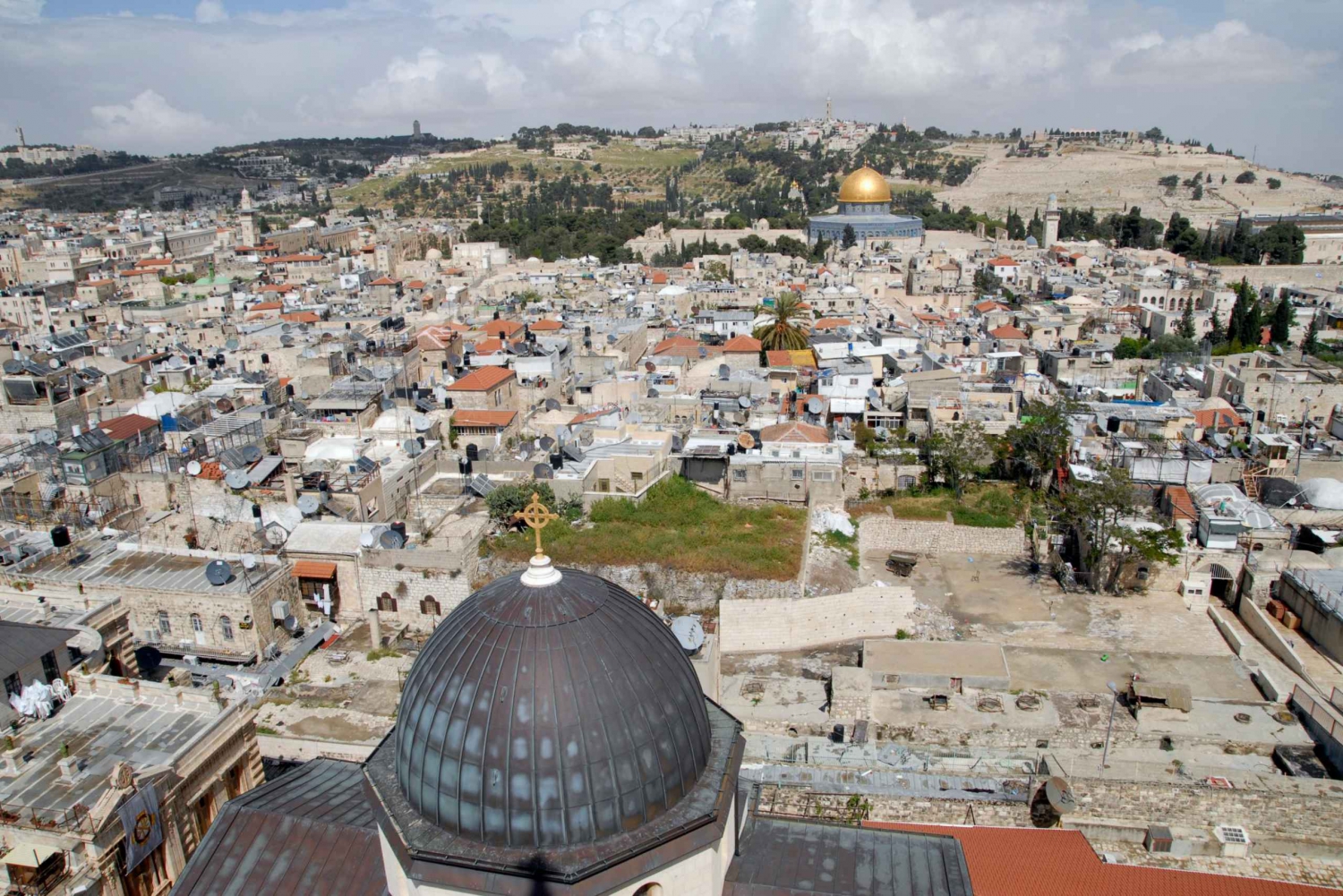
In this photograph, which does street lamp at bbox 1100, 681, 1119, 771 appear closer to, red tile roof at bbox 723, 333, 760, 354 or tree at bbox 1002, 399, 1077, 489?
tree at bbox 1002, 399, 1077, 489

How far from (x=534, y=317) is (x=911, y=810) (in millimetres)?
32759

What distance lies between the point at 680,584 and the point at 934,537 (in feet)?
23.6

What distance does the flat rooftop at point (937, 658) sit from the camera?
15336mm

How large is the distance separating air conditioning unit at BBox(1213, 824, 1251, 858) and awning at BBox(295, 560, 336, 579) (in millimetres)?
14689

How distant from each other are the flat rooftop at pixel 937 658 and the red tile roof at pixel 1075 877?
184 inches

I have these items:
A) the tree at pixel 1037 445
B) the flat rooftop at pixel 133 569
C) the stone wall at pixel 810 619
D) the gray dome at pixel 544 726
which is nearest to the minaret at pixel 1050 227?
the tree at pixel 1037 445

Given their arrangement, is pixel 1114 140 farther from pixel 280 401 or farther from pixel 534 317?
pixel 280 401

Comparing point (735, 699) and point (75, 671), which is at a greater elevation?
point (75, 671)

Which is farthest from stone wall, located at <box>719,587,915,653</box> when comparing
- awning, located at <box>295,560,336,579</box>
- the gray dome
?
the gray dome

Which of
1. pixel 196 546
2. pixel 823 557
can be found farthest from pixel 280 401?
pixel 823 557

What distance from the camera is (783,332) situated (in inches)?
1415

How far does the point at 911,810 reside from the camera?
37.6 ft

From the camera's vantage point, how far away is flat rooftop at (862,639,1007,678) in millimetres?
15336

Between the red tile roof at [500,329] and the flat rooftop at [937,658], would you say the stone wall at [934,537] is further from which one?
the red tile roof at [500,329]
